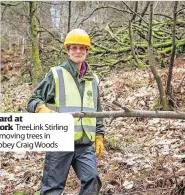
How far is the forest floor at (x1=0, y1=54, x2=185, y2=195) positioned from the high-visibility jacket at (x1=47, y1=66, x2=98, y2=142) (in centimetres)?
21

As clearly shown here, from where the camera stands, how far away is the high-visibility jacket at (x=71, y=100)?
10.9 feet

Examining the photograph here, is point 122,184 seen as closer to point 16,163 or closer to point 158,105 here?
point 16,163

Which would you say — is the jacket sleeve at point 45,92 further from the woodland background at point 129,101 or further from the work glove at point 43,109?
the woodland background at point 129,101

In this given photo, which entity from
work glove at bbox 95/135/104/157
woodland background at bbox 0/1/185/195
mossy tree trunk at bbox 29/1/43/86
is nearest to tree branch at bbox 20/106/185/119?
woodland background at bbox 0/1/185/195

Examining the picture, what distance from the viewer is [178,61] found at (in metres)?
8.70

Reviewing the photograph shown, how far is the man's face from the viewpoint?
3418mm

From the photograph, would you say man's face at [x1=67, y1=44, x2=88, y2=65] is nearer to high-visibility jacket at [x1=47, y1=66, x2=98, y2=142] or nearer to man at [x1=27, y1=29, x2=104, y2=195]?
man at [x1=27, y1=29, x2=104, y2=195]

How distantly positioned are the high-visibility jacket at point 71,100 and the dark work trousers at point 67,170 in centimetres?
16

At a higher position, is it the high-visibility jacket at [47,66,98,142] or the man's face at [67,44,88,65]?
the man's face at [67,44,88,65]

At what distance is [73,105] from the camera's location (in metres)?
3.35

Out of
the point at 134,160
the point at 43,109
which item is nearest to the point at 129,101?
the point at 134,160

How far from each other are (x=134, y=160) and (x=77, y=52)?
166 centimetres

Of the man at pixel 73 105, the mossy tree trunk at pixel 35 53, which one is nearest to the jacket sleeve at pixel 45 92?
the man at pixel 73 105

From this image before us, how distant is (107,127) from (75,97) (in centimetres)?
258
